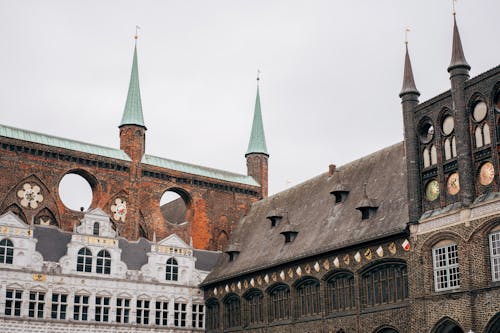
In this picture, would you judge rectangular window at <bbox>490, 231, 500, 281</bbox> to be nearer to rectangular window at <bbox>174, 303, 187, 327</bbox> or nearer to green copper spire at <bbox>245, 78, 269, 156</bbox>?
rectangular window at <bbox>174, 303, 187, 327</bbox>

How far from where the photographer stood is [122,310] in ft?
173

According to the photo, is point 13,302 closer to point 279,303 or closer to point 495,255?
point 279,303

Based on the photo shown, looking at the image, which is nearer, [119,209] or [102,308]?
[102,308]

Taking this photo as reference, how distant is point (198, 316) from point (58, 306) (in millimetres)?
11253

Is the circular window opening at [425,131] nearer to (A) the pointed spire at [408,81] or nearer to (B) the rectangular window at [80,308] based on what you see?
(A) the pointed spire at [408,81]

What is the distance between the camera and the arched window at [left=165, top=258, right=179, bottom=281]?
55.8 meters

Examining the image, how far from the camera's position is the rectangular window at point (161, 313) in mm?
54250

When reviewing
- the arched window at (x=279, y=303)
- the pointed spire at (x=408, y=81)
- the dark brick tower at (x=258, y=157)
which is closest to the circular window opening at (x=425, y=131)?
the pointed spire at (x=408, y=81)

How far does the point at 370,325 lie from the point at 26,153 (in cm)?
2887

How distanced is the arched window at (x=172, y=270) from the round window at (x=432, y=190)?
983 inches

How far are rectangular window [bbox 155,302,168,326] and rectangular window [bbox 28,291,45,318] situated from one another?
28.6 feet

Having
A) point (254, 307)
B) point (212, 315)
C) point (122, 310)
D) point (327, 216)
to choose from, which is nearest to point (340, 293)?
point (327, 216)

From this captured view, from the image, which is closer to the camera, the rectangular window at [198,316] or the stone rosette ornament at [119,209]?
the rectangular window at [198,316]

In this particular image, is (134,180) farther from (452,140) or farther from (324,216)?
(452,140)
